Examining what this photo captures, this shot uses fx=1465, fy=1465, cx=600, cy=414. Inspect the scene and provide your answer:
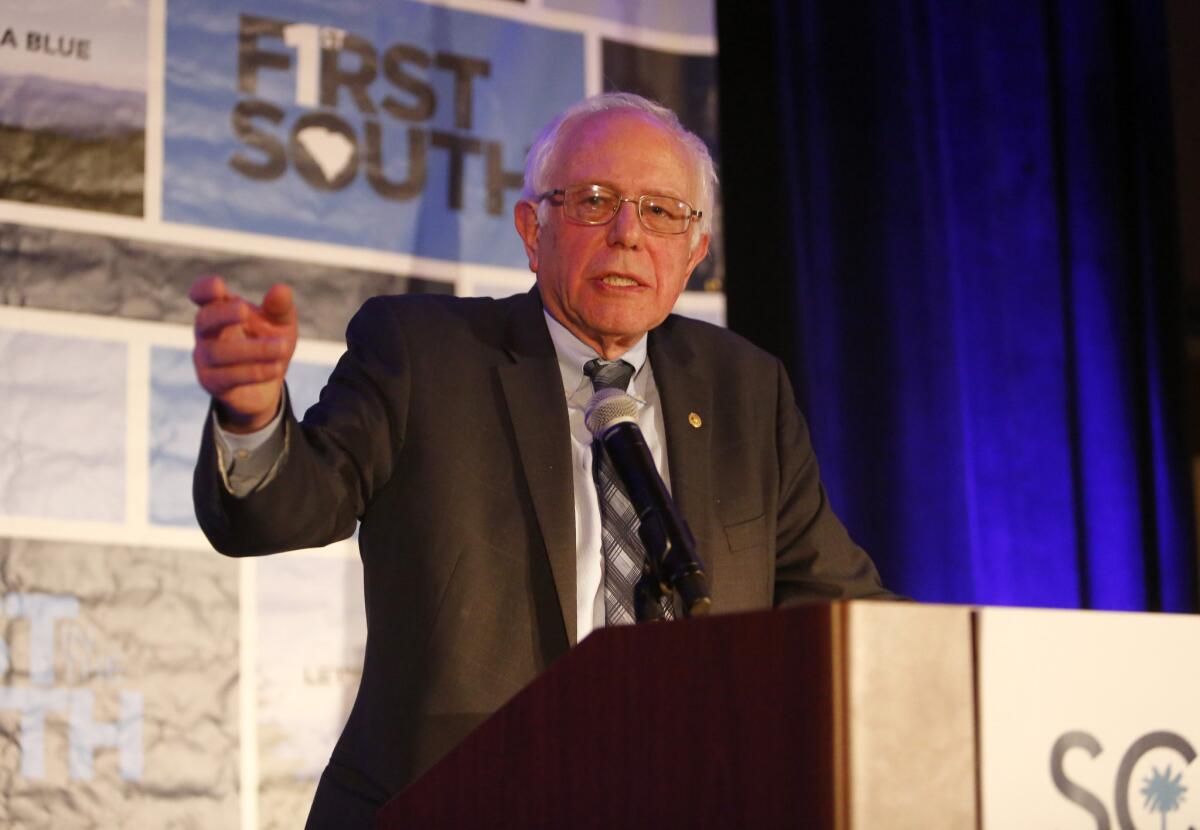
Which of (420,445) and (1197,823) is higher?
(420,445)

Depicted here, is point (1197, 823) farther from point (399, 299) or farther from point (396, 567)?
point (399, 299)

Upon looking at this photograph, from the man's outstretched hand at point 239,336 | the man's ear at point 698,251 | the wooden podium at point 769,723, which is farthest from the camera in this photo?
the man's ear at point 698,251

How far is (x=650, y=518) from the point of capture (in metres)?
1.57

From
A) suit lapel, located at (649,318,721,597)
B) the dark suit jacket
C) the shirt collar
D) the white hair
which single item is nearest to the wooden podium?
the dark suit jacket

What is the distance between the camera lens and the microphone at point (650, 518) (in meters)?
1.50

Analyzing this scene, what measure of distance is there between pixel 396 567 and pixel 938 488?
1.96 meters

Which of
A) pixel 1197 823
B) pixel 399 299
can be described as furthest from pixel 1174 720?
pixel 399 299

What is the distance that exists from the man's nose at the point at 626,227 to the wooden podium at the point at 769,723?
967mm

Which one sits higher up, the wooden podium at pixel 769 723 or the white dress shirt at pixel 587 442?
the white dress shirt at pixel 587 442

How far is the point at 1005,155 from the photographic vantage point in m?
3.81

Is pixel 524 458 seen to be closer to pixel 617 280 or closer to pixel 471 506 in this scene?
pixel 471 506

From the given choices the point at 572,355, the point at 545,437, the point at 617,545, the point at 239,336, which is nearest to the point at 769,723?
the point at 239,336

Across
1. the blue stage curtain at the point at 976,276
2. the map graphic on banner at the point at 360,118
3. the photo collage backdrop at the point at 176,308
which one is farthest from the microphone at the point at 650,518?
the blue stage curtain at the point at 976,276

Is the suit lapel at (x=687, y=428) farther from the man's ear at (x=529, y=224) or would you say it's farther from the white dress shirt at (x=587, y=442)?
the man's ear at (x=529, y=224)
